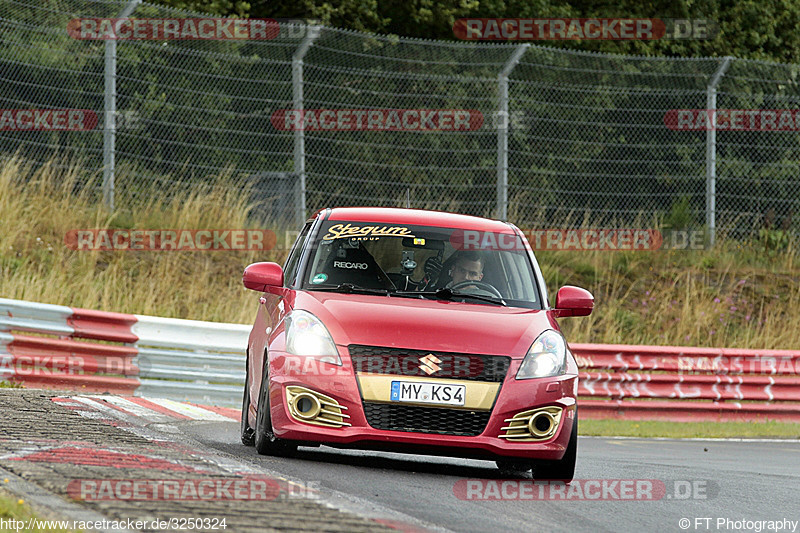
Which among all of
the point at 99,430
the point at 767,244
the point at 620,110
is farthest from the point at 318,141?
the point at 99,430

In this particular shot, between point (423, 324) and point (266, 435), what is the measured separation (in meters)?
1.21

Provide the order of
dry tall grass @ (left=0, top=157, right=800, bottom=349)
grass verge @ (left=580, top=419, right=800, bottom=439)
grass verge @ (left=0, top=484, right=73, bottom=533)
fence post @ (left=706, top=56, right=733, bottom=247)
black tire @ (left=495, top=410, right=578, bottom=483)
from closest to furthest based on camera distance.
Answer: grass verge @ (left=0, top=484, right=73, bottom=533), black tire @ (left=495, top=410, right=578, bottom=483), grass verge @ (left=580, top=419, right=800, bottom=439), dry tall grass @ (left=0, top=157, right=800, bottom=349), fence post @ (left=706, top=56, right=733, bottom=247)

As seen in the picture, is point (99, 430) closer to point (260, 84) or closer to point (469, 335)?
point (469, 335)

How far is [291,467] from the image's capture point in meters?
8.18

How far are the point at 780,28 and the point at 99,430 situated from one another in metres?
24.8

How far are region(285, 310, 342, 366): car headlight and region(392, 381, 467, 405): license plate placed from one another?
1.27 feet

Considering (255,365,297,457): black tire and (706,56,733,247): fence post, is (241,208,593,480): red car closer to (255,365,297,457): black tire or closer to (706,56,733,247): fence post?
(255,365,297,457): black tire

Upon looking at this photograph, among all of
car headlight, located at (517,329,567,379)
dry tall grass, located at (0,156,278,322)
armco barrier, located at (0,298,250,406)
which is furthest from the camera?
dry tall grass, located at (0,156,278,322)

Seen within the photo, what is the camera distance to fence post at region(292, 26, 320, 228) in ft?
62.2

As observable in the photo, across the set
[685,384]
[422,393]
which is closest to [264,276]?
[422,393]

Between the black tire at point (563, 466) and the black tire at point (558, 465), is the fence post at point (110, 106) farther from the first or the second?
the black tire at point (563, 466)

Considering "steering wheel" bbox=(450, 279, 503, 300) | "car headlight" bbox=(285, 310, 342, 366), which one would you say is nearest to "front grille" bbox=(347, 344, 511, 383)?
"car headlight" bbox=(285, 310, 342, 366)

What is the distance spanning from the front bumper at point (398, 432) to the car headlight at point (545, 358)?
48mm

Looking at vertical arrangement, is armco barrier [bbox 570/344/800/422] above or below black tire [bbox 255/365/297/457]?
below
